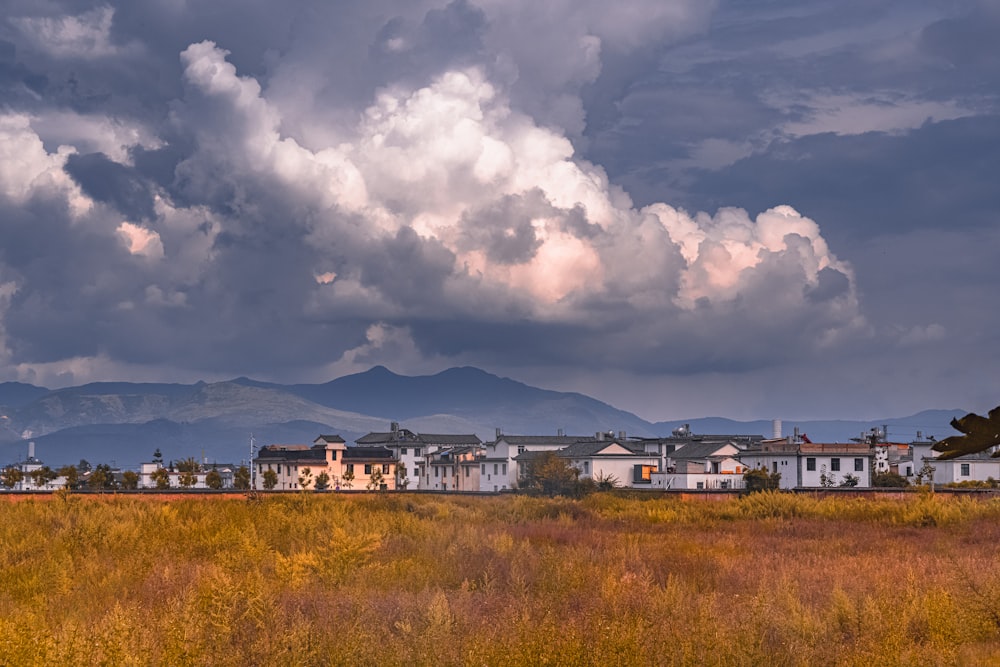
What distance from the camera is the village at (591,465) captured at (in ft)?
305

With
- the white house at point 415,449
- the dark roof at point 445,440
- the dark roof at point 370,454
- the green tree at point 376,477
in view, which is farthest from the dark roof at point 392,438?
the green tree at point 376,477

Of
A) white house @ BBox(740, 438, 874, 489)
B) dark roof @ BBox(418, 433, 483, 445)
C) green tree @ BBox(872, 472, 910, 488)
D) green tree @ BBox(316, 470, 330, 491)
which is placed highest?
dark roof @ BBox(418, 433, 483, 445)

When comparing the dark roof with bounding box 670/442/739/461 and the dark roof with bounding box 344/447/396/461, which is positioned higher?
the dark roof with bounding box 670/442/739/461

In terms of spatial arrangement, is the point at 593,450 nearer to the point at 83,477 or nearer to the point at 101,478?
the point at 101,478

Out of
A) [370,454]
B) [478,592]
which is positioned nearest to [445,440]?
[370,454]

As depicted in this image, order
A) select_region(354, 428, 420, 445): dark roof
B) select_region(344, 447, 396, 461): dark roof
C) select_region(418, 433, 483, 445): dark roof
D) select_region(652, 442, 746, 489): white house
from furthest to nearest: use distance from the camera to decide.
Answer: select_region(354, 428, 420, 445): dark roof, select_region(418, 433, 483, 445): dark roof, select_region(344, 447, 396, 461): dark roof, select_region(652, 442, 746, 489): white house

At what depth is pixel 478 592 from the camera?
16078 millimetres

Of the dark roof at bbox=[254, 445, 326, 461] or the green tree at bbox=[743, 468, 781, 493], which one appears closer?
the green tree at bbox=[743, 468, 781, 493]

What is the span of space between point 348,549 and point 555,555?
4033 millimetres

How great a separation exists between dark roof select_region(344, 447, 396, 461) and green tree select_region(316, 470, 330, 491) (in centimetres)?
793

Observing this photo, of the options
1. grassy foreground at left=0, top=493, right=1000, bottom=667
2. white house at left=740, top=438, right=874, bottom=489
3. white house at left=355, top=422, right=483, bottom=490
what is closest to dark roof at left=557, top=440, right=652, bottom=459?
white house at left=740, top=438, right=874, bottom=489

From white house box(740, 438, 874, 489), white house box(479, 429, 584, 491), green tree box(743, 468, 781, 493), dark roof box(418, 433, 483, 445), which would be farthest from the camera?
dark roof box(418, 433, 483, 445)

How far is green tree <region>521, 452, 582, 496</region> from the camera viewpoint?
84.6m

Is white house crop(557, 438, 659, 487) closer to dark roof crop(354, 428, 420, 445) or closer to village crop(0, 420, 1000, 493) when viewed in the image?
village crop(0, 420, 1000, 493)
